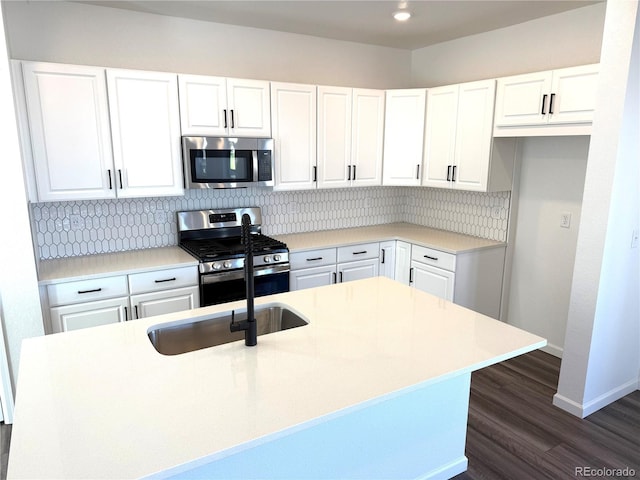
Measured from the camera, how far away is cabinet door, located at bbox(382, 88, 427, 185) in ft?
13.0

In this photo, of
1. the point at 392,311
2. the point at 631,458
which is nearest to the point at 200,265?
the point at 392,311

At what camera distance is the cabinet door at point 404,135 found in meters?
3.97

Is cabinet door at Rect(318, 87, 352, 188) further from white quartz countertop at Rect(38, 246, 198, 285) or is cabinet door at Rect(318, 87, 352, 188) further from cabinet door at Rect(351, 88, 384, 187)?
white quartz countertop at Rect(38, 246, 198, 285)

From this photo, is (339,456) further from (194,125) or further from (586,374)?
(194,125)

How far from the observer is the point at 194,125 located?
10.6 feet

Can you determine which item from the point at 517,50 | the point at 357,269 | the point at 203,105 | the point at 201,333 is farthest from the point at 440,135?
the point at 201,333

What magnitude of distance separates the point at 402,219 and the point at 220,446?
4.06 m

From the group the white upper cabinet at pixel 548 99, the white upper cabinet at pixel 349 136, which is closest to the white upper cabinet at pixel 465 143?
the white upper cabinet at pixel 548 99

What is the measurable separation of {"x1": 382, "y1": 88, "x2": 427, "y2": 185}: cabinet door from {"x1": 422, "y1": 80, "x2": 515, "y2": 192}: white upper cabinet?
0.08 meters

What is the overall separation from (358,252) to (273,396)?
8.68 ft

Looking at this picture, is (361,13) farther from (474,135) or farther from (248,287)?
(248,287)

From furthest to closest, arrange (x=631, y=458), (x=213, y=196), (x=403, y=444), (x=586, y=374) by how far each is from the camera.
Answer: (x=213, y=196) → (x=586, y=374) → (x=631, y=458) → (x=403, y=444)

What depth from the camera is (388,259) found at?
4.14 metres

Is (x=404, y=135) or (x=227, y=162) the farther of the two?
(x=404, y=135)
